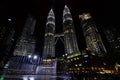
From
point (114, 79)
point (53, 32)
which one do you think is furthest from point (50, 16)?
point (114, 79)

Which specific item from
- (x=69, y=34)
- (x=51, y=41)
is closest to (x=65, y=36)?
(x=69, y=34)

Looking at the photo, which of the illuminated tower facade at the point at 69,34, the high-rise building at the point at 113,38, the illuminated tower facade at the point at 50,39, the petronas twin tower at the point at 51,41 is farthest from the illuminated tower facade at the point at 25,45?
the high-rise building at the point at 113,38

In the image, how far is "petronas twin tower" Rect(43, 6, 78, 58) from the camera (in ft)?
466

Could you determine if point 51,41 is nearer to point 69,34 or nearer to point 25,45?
point 69,34

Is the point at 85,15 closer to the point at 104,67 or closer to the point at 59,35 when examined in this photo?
the point at 59,35

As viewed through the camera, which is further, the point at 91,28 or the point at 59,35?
the point at 59,35

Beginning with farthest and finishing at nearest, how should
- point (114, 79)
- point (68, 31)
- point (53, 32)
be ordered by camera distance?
point (53, 32) → point (68, 31) → point (114, 79)

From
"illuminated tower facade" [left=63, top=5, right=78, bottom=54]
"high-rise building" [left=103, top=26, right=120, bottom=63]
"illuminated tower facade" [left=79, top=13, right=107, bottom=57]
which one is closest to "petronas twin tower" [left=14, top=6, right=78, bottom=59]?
"illuminated tower facade" [left=63, top=5, right=78, bottom=54]

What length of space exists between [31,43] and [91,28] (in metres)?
102

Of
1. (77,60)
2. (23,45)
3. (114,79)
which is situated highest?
(23,45)

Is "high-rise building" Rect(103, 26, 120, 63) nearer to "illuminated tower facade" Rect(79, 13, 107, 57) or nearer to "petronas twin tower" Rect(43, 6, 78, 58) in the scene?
"illuminated tower facade" Rect(79, 13, 107, 57)

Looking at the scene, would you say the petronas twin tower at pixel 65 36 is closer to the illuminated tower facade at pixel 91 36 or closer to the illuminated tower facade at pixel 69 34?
the illuminated tower facade at pixel 69 34

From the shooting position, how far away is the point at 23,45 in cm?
17025

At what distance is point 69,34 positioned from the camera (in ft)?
495
